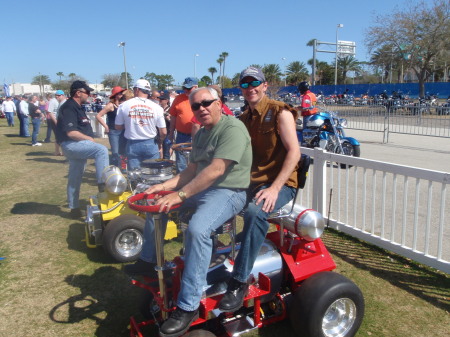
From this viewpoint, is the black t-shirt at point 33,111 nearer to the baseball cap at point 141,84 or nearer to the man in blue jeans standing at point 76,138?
the man in blue jeans standing at point 76,138

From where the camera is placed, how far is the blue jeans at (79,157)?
5.43 meters

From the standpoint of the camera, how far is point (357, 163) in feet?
15.9

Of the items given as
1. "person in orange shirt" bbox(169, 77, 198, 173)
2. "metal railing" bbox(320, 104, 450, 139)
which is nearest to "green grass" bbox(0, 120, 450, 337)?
"person in orange shirt" bbox(169, 77, 198, 173)

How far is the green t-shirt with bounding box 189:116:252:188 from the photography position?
2680mm

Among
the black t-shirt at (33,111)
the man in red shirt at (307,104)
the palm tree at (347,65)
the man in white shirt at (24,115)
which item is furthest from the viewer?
the palm tree at (347,65)

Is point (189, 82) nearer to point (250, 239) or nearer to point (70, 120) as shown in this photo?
point (70, 120)

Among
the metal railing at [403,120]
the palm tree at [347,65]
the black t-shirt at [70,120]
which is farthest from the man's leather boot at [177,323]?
the palm tree at [347,65]

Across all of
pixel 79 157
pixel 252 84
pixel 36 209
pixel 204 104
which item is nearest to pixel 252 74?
pixel 252 84

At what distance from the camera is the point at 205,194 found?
109 inches

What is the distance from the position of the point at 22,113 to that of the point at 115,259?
14983mm

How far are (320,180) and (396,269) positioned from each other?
154cm

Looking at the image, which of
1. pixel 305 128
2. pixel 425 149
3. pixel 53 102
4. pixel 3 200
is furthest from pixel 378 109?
pixel 3 200

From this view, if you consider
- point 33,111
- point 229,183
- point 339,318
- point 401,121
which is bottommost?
point 339,318

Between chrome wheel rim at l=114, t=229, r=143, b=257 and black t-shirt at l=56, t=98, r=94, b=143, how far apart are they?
5.96 feet
